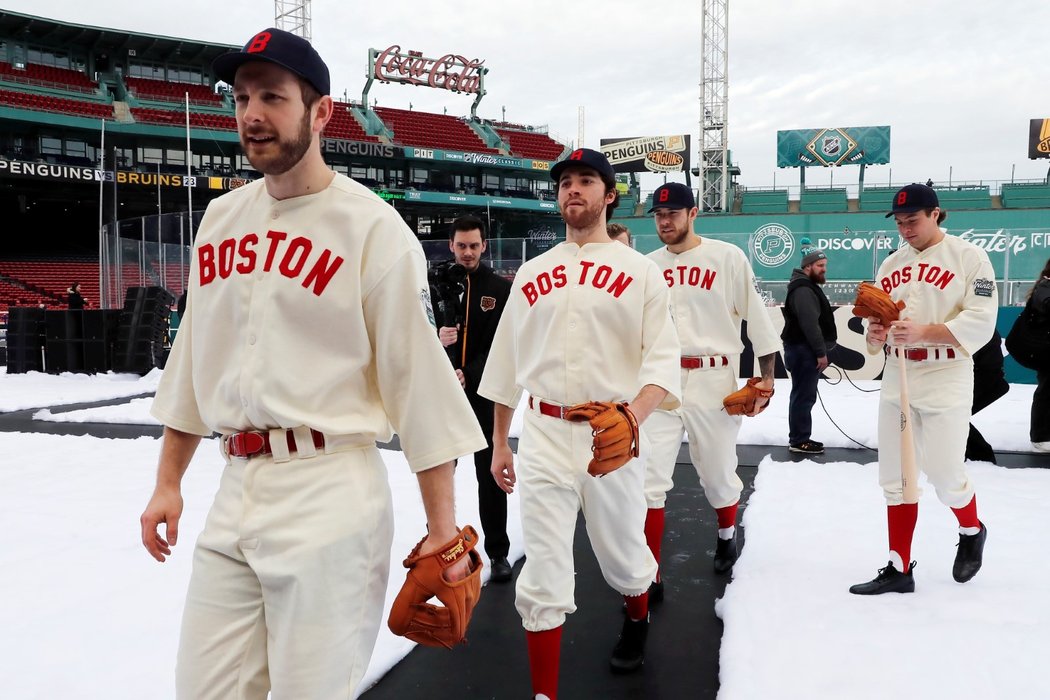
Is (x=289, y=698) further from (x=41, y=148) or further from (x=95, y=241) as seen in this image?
(x=95, y=241)

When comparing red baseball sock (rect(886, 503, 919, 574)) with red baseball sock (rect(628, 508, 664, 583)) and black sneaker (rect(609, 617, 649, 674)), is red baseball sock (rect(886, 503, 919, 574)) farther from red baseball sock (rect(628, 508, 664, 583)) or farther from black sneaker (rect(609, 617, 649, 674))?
black sneaker (rect(609, 617, 649, 674))

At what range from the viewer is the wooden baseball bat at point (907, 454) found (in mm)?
3939

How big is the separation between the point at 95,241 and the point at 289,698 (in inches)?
1609

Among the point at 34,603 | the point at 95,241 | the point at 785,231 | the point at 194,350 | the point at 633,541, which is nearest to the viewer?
the point at 194,350

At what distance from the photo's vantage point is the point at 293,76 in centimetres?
174

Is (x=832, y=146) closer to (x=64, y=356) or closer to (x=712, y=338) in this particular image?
(x=64, y=356)

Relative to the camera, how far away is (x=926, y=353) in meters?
4.18

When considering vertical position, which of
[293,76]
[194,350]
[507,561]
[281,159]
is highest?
[293,76]

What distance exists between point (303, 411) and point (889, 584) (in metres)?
3.53

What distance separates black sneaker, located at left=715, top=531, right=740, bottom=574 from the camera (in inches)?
178

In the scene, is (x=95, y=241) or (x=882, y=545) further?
(x=95, y=241)

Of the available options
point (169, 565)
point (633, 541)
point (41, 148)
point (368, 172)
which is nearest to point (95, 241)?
point (41, 148)

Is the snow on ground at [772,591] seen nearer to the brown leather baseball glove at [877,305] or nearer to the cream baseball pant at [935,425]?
the cream baseball pant at [935,425]

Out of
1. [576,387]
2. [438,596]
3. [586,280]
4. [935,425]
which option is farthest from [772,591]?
[438,596]
